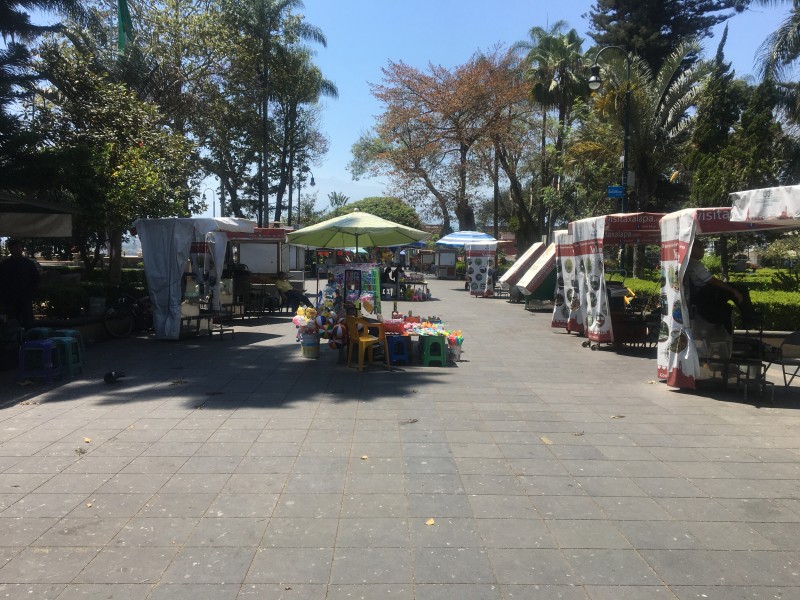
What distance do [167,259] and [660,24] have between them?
32473mm

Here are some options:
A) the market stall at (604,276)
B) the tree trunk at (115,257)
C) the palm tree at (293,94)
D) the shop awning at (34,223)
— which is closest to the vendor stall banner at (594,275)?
the market stall at (604,276)

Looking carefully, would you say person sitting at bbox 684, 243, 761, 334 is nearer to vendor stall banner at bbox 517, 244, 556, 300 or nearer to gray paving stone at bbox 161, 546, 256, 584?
gray paving stone at bbox 161, 546, 256, 584

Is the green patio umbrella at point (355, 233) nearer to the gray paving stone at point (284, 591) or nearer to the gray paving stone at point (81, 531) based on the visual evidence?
the gray paving stone at point (81, 531)

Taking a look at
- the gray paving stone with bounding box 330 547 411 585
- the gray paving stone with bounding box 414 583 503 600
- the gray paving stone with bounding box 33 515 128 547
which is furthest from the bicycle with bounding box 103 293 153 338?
the gray paving stone with bounding box 414 583 503 600

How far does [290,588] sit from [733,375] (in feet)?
22.8

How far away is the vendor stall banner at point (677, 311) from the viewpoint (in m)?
8.16

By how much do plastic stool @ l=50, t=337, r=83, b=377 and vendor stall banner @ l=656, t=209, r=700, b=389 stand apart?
828 centimetres

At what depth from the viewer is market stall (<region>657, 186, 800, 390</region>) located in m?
7.98

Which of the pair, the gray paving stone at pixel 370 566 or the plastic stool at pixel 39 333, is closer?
the gray paving stone at pixel 370 566

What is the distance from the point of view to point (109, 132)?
14820 millimetres

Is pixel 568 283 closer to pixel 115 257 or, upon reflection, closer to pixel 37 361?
pixel 37 361

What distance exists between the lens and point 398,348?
10.1m

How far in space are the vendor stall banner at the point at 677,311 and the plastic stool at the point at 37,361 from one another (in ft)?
27.4

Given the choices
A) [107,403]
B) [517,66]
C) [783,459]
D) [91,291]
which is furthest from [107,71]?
[517,66]
